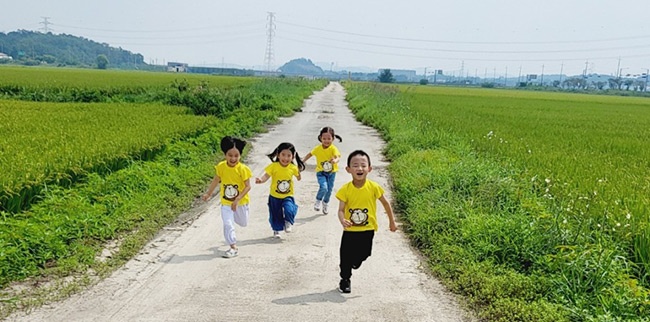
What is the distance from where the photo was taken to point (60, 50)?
157 metres

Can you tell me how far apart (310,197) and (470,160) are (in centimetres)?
311

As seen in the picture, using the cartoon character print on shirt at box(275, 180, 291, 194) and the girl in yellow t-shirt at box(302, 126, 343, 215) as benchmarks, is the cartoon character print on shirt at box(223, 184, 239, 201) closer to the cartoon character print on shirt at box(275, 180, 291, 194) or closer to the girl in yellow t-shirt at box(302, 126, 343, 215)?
the cartoon character print on shirt at box(275, 180, 291, 194)

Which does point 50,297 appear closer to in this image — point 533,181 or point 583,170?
point 533,181

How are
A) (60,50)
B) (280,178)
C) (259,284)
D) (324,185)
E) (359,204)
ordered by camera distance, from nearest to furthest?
(359,204) < (259,284) < (280,178) < (324,185) < (60,50)

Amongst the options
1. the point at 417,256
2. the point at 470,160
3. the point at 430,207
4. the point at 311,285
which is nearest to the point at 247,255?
the point at 311,285

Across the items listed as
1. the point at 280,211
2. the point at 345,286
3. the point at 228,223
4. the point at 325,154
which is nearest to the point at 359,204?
the point at 345,286

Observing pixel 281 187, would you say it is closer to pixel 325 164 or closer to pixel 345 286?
pixel 325 164

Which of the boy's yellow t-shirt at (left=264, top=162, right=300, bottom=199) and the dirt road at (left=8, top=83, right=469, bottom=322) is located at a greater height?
the boy's yellow t-shirt at (left=264, top=162, right=300, bottom=199)

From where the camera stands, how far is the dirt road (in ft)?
15.2

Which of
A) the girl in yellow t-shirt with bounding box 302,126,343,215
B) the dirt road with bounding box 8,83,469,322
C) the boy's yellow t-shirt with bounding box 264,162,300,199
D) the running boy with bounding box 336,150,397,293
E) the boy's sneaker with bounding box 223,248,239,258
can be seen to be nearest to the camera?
the dirt road with bounding box 8,83,469,322

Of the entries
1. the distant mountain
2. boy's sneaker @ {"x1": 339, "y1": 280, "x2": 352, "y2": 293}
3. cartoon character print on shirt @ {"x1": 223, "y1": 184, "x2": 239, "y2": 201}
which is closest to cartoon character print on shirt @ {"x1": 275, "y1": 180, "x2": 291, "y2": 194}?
cartoon character print on shirt @ {"x1": 223, "y1": 184, "x2": 239, "y2": 201}

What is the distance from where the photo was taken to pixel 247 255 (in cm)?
623

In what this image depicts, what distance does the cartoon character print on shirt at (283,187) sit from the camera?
22.2ft

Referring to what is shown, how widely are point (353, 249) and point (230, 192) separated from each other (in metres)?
1.76
